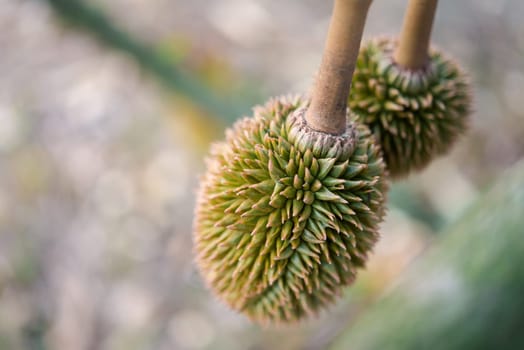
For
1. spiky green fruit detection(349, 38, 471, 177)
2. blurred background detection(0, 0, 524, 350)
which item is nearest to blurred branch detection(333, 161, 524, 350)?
spiky green fruit detection(349, 38, 471, 177)

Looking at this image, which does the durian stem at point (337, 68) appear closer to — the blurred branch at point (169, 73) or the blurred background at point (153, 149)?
the blurred background at point (153, 149)

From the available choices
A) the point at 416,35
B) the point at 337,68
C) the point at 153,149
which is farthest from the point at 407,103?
the point at 153,149

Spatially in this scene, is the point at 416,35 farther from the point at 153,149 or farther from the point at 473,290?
the point at 153,149

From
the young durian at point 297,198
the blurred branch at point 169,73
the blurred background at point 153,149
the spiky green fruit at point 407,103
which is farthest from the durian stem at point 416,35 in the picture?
the blurred branch at point 169,73

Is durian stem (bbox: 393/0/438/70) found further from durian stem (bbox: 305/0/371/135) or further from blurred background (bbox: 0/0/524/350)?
blurred background (bbox: 0/0/524/350)

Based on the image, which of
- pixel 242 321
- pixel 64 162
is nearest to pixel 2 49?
pixel 64 162

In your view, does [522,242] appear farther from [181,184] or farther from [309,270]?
[181,184]
